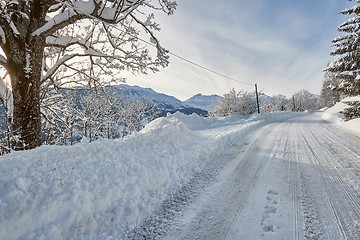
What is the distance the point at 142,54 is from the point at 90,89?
2.08 m

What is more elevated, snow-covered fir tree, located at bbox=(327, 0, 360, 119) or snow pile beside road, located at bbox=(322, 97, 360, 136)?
snow-covered fir tree, located at bbox=(327, 0, 360, 119)

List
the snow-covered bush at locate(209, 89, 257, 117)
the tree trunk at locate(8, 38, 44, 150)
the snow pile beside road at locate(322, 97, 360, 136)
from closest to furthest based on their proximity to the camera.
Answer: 1. the tree trunk at locate(8, 38, 44, 150)
2. the snow pile beside road at locate(322, 97, 360, 136)
3. the snow-covered bush at locate(209, 89, 257, 117)

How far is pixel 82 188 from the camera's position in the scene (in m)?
4.20

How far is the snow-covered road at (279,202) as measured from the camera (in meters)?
3.96

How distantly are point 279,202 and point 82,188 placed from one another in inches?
142

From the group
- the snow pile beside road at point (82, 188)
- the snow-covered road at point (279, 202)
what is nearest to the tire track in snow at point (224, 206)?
the snow-covered road at point (279, 202)

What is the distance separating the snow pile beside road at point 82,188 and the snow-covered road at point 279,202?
86 cm

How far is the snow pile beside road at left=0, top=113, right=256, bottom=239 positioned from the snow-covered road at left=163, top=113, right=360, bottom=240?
86 cm

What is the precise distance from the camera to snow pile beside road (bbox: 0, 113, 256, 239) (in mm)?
3352

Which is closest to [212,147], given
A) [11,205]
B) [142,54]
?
[142,54]

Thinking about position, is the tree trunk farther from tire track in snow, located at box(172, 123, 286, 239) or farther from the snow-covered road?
tire track in snow, located at box(172, 123, 286, 239)

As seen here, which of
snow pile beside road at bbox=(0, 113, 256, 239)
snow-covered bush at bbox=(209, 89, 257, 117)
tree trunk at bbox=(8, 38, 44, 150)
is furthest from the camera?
snow-covered bush at bbox=(209, 89, 257, 117)

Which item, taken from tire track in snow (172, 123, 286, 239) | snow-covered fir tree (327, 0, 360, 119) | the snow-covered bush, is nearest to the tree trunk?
tire track in snow (172, 123, 286, 239)

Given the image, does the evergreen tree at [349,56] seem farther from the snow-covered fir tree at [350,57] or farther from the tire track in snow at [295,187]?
the tire track in snow at [295,187]
